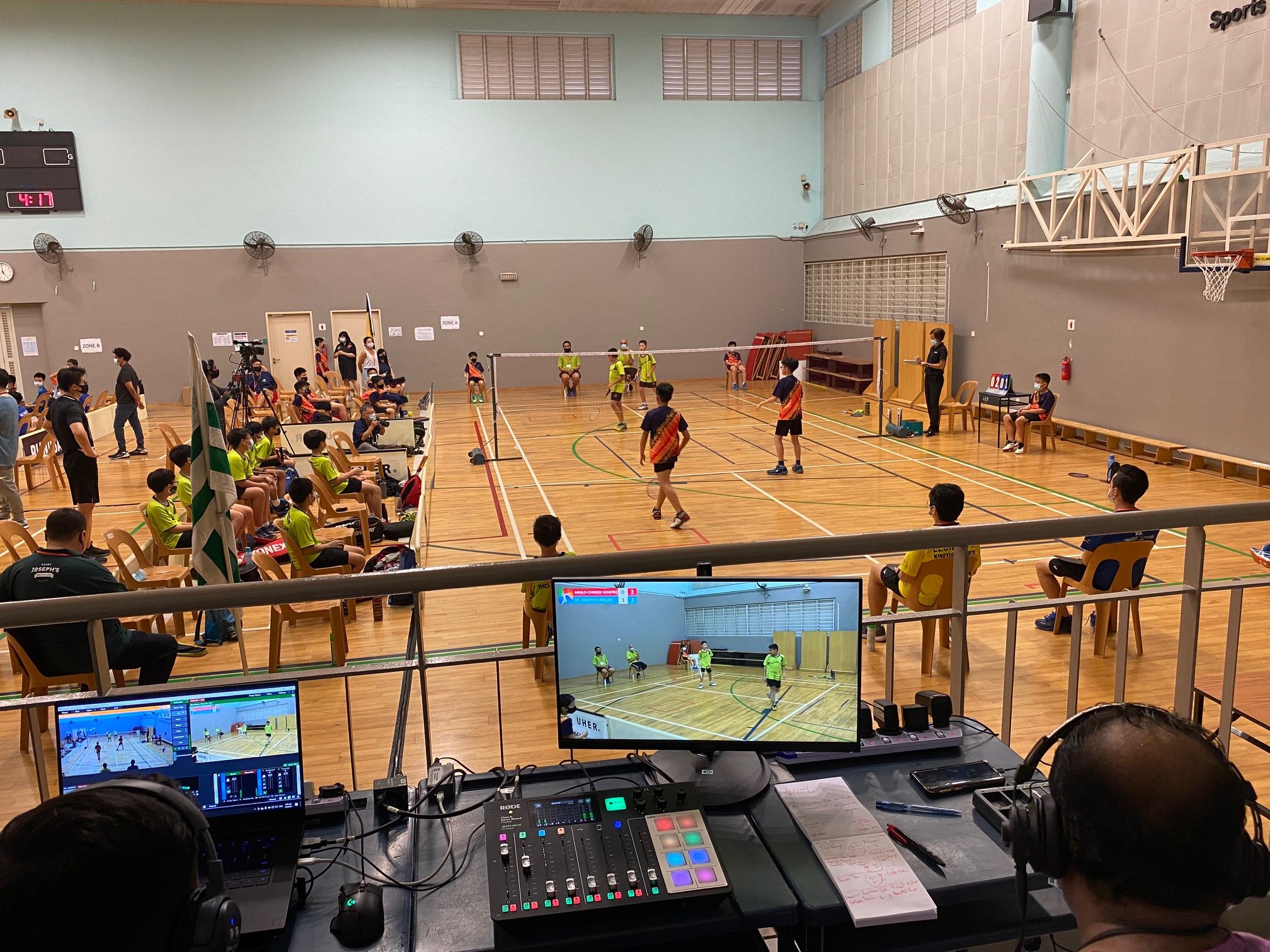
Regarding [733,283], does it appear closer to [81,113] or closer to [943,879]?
[81,113]

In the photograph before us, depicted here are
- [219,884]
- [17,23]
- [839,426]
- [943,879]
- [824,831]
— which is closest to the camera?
[219,884]

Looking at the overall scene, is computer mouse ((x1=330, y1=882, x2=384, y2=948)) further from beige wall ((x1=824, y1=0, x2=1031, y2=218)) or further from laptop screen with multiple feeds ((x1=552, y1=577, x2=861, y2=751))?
beige wall ((x1=824, y1=0, x2=1031, y2=218))

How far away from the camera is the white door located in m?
24.9

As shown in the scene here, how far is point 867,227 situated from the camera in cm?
2328

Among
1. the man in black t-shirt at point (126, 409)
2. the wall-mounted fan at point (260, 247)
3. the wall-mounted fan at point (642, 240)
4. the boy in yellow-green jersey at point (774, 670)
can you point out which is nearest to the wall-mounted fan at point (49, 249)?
the wall-mounted fan at point (260, 247)

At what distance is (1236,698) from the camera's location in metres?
3.95

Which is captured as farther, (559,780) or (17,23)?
(17,23)

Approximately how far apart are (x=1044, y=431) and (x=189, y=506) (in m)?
13.3

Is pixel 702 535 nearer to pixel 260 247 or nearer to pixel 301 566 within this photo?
pixel 301 566

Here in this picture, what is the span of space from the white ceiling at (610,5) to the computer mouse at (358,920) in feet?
84.6

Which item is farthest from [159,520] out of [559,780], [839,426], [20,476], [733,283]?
[733,283]

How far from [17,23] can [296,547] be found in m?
22.4

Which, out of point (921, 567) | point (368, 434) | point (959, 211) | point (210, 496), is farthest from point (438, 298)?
point (921, 567)

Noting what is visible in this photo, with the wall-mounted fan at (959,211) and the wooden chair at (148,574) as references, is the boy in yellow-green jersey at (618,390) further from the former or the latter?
the wooden chair at (148,574)
